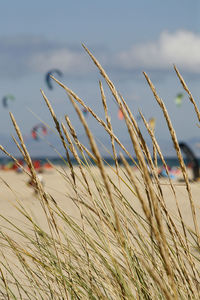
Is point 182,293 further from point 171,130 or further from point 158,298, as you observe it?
point 171,130

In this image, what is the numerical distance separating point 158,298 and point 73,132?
0.63m

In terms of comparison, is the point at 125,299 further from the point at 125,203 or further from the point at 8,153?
the point at 8,153

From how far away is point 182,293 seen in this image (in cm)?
132

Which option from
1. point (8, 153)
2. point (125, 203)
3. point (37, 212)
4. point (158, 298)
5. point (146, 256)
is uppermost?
point (37, 212)

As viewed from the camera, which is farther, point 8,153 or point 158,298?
point 158,298

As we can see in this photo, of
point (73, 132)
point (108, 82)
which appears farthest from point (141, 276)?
point (108, 82)

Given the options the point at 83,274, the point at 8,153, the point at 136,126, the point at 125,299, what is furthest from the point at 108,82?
the point at 83,274

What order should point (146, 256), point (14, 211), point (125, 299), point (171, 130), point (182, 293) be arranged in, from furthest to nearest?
point (14, 211) < point (146, 256) < point (182, 293) < point (125, 299) < point (171, 130)

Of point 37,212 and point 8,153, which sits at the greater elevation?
point 37,212

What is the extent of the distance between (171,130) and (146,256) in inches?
22.9

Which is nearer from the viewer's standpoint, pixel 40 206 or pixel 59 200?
pixel 40 206

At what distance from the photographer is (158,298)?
54.9 inches

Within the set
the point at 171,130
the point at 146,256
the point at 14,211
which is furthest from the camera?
the point at 14,211

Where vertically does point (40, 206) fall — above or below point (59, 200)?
below
